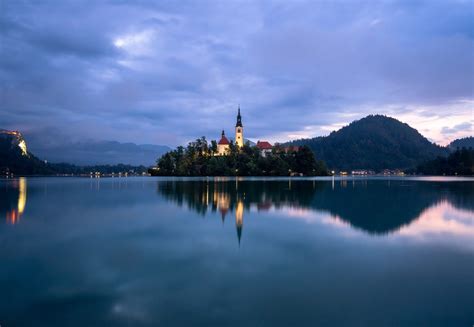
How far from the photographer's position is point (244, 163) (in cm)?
11431

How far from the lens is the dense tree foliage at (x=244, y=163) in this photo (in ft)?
367

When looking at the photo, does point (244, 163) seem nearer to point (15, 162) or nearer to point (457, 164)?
point (457, 164)

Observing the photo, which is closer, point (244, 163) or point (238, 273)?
point (238, 273)

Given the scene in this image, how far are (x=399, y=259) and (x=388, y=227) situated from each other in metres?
6.19

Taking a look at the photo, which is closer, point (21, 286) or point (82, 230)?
point (21, 286)

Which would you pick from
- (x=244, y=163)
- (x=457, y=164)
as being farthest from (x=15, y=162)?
(x=457, y=164)

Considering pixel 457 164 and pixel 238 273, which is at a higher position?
pixel 457 164

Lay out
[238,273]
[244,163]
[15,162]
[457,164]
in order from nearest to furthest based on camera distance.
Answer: [238,273] → [244,163] → [457,164] → [15,162]

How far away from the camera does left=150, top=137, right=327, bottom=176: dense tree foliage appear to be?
11200cm

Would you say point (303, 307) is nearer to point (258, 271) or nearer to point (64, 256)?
point (258, 271)

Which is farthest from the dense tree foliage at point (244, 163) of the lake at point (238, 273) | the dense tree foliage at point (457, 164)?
the lake at point (238, 273)

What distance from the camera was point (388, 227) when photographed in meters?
16.8

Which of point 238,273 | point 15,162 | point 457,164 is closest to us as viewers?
point 238,273

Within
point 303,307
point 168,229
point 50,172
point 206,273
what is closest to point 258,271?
point 206,273
